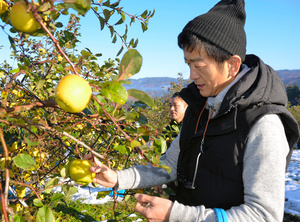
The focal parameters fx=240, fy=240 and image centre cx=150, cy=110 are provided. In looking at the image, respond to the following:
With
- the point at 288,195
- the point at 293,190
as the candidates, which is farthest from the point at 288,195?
the point at 293,190

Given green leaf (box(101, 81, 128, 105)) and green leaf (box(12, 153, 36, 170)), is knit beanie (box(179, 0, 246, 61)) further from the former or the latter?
Result: green leaf (box(12, 153, 36, 170))

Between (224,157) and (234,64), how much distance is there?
17.7 inches

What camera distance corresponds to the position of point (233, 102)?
101 centimetres

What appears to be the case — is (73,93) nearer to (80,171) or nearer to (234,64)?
(80,171)

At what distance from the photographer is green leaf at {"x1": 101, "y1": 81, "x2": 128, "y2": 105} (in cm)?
69

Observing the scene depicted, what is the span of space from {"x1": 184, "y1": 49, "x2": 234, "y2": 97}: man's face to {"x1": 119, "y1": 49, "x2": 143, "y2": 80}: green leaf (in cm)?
45

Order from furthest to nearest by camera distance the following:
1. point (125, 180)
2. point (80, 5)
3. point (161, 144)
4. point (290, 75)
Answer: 1. point (290, 75)
2. point (125, 180)
3. point (161, 144)
4. point (80, 5)

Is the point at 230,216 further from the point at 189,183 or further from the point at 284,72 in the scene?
the point at 284,72

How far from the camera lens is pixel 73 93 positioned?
0.73 meters

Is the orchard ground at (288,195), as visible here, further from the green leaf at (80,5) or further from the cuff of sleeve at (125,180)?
the green leaf at (80,5)

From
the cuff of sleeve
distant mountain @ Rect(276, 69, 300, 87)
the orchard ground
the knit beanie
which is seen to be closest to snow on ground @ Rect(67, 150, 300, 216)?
the orchard ground

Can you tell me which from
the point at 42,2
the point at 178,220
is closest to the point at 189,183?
the point at 178,220

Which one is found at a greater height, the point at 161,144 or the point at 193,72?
the point at 193,72

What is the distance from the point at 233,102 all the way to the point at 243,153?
21cm
